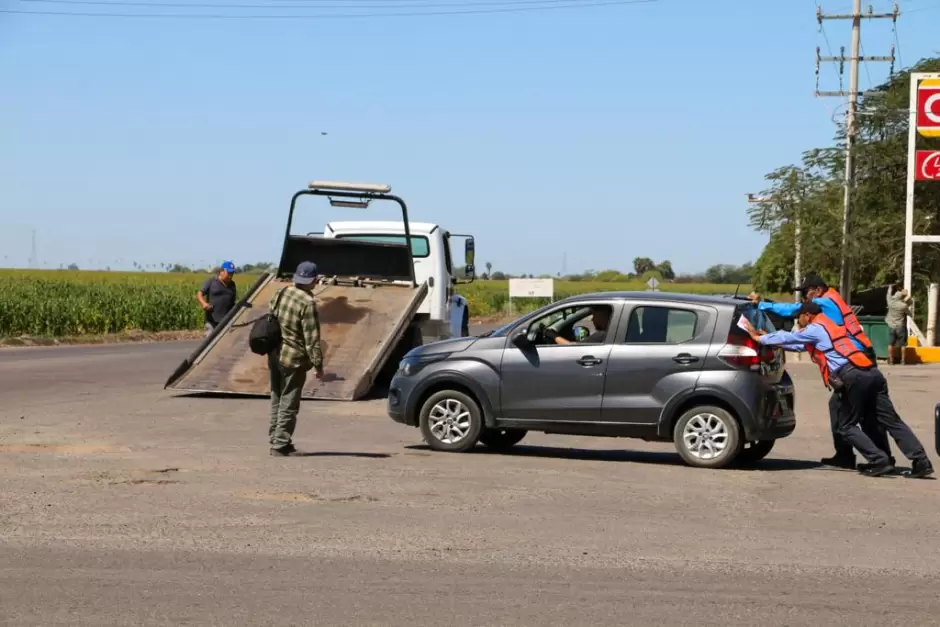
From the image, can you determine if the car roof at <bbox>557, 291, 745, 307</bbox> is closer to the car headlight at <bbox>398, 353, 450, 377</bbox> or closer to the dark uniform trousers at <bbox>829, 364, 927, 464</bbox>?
the dark uniform trousers at <bbox>829, 364, 927, 464</bbox>

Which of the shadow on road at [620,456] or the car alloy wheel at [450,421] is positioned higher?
the car alloy wheel at [450,421]

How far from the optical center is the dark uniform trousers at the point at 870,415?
1262cm

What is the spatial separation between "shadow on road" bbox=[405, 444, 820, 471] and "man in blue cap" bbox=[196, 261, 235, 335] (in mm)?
8625

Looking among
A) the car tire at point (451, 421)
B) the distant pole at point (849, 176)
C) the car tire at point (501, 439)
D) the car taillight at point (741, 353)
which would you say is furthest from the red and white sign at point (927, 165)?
the car tire at point (451, 421)

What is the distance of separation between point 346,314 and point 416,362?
6826 mm

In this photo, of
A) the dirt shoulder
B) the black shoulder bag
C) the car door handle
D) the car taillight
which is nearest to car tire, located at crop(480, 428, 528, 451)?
the car door handle

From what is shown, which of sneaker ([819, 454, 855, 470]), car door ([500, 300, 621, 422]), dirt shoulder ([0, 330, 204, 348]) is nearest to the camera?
car door ([500, 300, 621, 422])

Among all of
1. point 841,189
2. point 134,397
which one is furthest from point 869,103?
point 134,397

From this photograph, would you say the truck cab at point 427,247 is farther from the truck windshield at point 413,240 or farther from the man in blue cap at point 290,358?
the man in blue cap at point 290,358

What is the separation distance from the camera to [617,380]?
13.1 meters

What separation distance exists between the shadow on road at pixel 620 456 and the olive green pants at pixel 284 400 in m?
1.80

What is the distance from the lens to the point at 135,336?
4134 cm

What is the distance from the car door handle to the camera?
43.2 feet

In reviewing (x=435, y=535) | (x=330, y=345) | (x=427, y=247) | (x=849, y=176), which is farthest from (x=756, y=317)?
(x=849, y=176)
